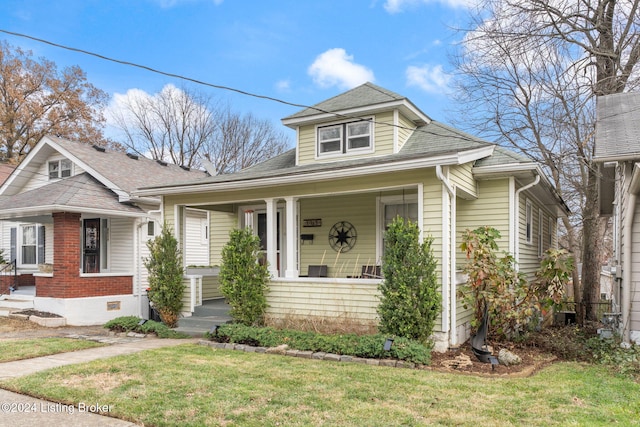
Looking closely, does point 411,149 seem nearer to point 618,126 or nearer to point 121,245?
point 618,126

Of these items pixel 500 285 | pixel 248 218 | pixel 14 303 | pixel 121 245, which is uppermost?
pixel 248 218

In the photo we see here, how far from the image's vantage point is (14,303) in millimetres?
12398

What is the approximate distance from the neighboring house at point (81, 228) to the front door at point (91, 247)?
27 mm

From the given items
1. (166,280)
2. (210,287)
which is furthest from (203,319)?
(210,287)

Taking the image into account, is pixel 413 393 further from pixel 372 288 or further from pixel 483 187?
pixel 483 187

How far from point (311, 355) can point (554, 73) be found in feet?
34.5

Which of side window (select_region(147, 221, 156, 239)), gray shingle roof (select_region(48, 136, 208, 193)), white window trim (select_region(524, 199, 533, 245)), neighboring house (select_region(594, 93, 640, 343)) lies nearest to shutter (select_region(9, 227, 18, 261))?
gray shingle roof (select_region(48, 136, 208, 193))

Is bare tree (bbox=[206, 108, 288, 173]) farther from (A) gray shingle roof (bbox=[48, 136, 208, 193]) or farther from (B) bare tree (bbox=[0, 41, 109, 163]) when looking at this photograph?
(A) gray shingle roof (bbox=[48, 136, 208, 193])

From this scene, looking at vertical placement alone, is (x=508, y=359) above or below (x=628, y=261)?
below

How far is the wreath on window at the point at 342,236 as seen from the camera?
10.5 m

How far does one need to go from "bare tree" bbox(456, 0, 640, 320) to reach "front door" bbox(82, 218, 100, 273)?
11617mm

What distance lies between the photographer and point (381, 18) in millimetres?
11945

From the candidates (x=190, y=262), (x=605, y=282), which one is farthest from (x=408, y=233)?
(x=605, y=282)

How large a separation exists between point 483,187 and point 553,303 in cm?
265
